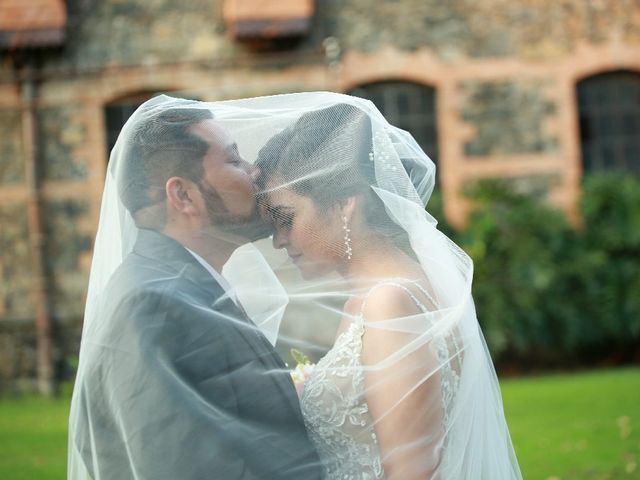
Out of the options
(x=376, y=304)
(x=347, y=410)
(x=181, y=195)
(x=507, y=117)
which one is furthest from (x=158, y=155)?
(x=507, y=117)

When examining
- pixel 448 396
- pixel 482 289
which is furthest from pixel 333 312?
pixel 482 289

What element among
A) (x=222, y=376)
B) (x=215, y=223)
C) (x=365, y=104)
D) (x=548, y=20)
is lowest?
(x=222, y=376)

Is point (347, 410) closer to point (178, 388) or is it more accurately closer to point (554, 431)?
point (178, 388)

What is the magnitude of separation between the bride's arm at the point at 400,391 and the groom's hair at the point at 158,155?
703 millimetres

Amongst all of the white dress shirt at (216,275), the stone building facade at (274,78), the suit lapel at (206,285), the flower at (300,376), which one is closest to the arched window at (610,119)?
the stone building facade at (274,78)

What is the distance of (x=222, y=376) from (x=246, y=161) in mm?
726

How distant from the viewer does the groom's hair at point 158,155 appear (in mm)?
2896

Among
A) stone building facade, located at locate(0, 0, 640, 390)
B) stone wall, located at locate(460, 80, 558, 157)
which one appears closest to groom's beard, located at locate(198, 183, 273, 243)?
stone building facade, located at locate(0, 0, 640, 390)

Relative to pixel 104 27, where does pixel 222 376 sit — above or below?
below

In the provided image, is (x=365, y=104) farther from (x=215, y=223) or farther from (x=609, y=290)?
(x=609, y=290)

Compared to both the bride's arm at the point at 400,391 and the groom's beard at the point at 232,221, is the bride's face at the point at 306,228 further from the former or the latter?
the bride's arm at the point at 400,391

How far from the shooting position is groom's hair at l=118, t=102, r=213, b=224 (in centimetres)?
290

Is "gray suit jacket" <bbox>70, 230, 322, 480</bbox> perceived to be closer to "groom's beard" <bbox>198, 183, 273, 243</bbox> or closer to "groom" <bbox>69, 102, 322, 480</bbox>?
"groom" <bbox>69, 102, 322, 480</bbox>

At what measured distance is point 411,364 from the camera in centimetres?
276
